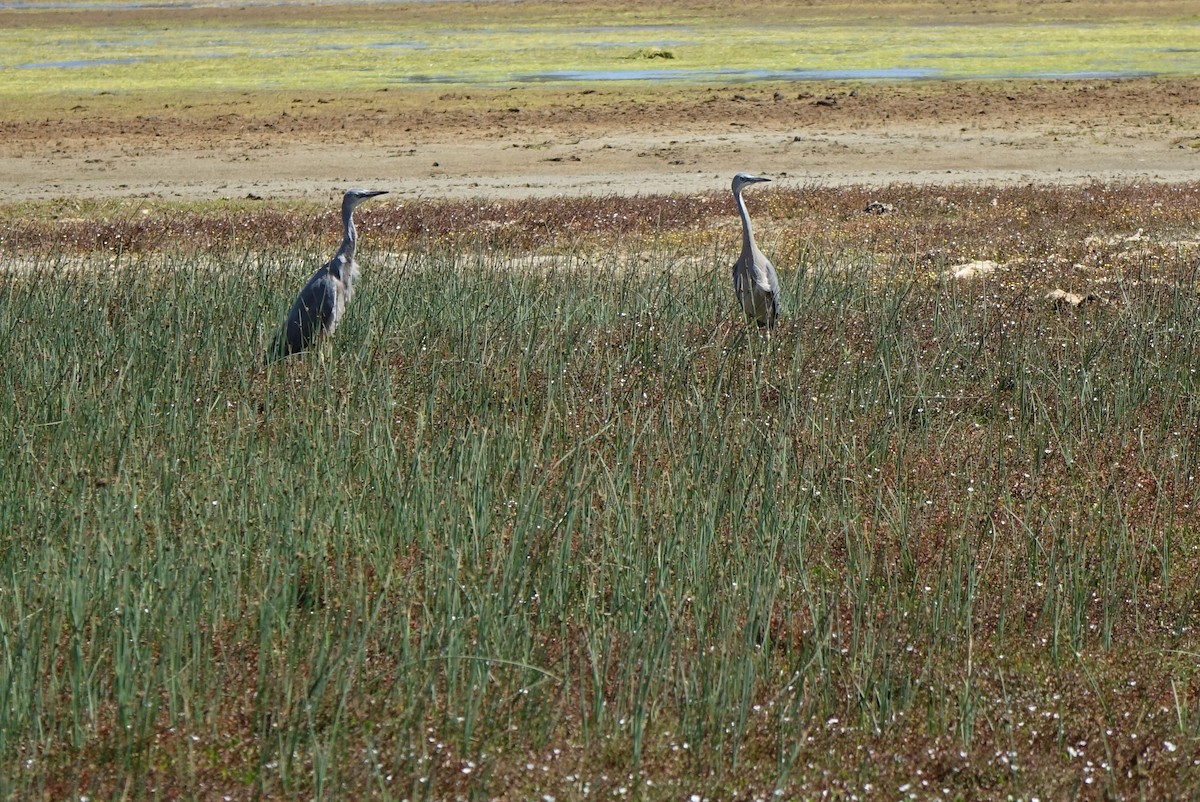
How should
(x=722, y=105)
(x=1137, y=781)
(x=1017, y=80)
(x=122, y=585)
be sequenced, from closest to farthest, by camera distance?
(x=1137, y=781) < (x=122, y=585) < (x=722, y=105) < (x=1017, y=80)

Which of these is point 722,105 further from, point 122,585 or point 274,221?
point 122,585

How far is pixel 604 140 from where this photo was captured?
1959cm

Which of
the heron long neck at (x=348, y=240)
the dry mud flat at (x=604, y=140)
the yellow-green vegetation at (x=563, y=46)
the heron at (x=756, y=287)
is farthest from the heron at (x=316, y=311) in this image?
the yellow-green vegetation at (x=563, y=46)

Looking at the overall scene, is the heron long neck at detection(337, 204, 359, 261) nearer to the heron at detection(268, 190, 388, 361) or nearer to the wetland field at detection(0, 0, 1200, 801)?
the heron at detection(268, 190, 388, 361)

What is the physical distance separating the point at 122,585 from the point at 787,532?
2056 mm

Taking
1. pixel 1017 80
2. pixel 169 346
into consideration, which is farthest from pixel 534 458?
pixel 1017 80

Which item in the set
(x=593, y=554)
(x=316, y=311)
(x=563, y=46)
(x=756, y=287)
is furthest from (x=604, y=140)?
(x=563, y=46)

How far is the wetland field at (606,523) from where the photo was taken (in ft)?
12.7

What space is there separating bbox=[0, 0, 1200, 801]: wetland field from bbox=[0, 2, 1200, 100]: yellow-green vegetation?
16644mm

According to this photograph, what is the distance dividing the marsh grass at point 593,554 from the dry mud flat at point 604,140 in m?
8.97

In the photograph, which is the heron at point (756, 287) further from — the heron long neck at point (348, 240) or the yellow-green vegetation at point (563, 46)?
the yellow-green vegetation at point (563, 46)

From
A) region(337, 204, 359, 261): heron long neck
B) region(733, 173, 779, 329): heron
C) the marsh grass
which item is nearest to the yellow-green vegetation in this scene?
region(337, 204, 359, 261): heron long neck

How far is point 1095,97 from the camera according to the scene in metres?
22.7

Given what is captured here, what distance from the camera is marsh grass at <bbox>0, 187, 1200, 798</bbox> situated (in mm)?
3865
